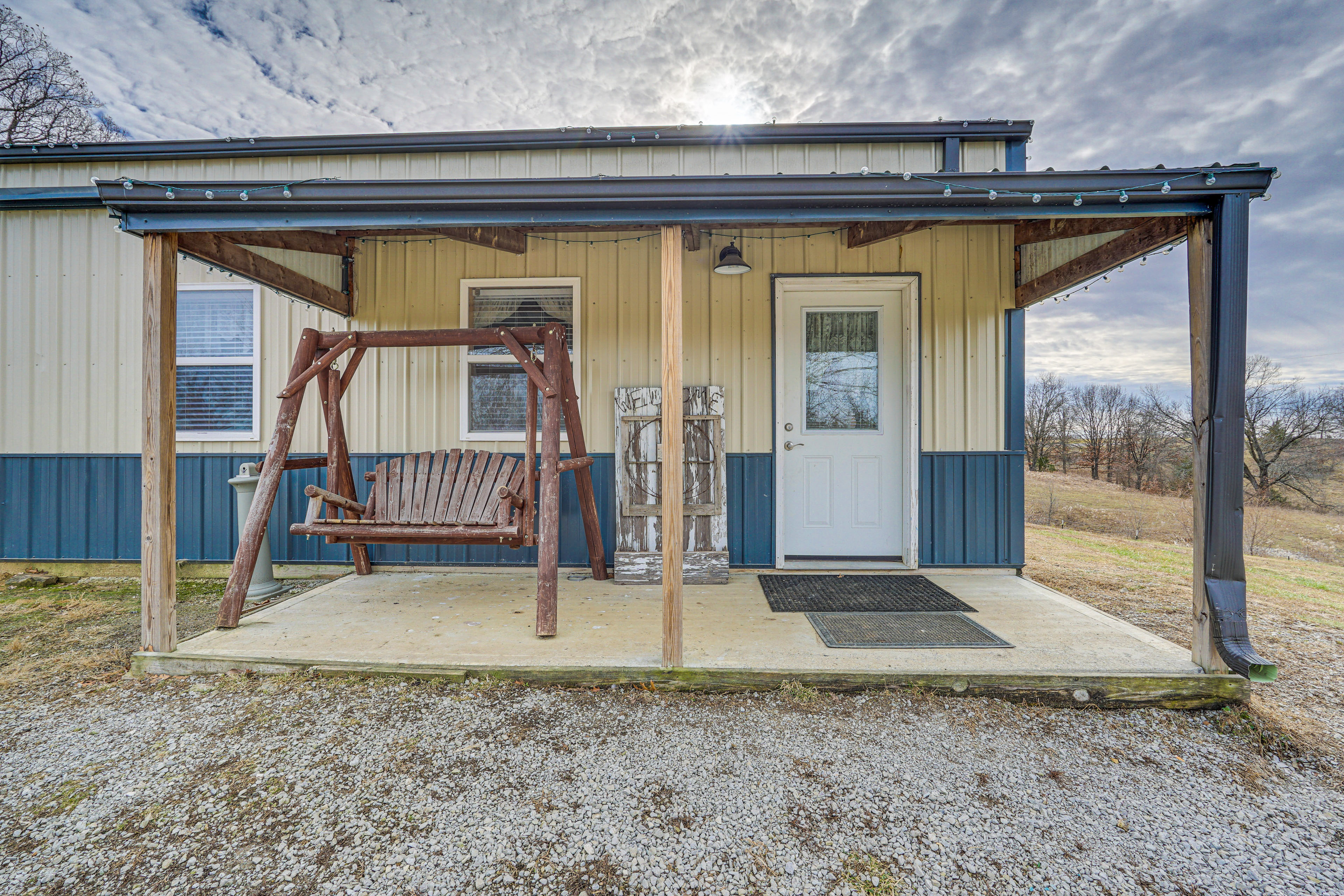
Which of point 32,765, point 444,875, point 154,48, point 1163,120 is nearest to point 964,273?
point 444,875

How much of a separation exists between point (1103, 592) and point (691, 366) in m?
3.43

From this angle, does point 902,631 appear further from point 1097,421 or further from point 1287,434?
point 1287,434

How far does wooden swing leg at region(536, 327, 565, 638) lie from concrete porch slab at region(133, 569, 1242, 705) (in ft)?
0.42

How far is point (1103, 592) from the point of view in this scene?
3.88 metres

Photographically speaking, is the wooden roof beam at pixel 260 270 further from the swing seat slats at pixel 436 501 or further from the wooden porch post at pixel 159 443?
the swing seat slats at pixel 436 501

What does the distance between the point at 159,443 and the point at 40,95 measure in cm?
1061

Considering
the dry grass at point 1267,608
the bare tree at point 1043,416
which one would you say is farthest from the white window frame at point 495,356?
the bare tree at point 1043,416

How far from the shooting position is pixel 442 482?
3.38 meters

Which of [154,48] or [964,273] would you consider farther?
[154,48]

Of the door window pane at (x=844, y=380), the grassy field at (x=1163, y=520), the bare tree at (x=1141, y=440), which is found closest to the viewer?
the door window pane at (x=844, y=380)

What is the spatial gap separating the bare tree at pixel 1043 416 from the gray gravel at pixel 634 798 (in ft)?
44.4

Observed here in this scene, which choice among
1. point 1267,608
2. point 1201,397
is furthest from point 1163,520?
point 1201,397

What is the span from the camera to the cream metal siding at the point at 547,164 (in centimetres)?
379

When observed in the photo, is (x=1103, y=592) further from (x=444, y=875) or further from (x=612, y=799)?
(x=444, y=875)
